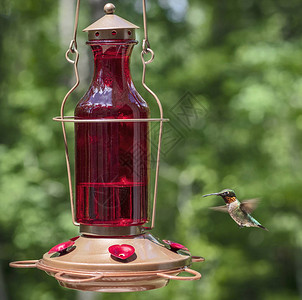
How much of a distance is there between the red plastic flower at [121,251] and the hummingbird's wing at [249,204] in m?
0.67

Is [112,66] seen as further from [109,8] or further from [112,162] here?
[112,162]

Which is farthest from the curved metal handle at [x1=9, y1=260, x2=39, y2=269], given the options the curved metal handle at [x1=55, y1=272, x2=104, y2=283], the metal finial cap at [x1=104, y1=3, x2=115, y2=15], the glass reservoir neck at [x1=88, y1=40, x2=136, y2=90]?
the metal finial cap at [x1=104, y1=3, x2=115, y2=15]

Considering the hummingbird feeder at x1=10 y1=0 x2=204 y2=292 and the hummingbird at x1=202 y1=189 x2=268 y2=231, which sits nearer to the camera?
the hummingbird feeder at x1=10 y1=0 x2=204 y2=292

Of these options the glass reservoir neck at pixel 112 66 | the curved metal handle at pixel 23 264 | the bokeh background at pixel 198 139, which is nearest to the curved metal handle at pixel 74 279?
the curved metal handle at pixel 23 264

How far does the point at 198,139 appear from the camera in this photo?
1019 cm

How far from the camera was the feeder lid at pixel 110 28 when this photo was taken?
8.12 feet

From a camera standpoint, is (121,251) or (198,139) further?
(198,139)

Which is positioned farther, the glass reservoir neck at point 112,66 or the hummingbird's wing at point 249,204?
the hummingbird's wing at point 249,204

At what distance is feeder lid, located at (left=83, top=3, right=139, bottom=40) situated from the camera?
2.47m

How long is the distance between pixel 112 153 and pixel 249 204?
664 mm

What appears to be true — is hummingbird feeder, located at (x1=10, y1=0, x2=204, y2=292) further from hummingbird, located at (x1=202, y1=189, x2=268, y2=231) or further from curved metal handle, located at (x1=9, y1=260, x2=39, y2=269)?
hummingbird, located at (x1=202, y1=189, x2=268, y2=231)

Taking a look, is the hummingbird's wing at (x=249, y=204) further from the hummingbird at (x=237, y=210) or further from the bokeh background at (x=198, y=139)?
the bokeh background at (x=198, y=139)

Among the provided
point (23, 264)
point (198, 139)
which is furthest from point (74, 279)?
point (198, 139)

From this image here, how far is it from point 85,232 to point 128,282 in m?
0.34
